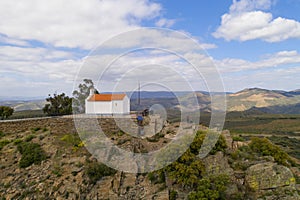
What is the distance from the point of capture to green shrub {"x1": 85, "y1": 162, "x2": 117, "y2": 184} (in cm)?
1636

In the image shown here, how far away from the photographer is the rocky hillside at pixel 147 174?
13523 mm

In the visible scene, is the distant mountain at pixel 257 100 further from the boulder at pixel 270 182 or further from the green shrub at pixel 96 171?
the green shrub at pixel 96 171

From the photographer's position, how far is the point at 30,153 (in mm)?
19109

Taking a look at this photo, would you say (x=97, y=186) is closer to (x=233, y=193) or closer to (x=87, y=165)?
(x=87, y=165)

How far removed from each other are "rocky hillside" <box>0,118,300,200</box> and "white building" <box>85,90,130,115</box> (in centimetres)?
464

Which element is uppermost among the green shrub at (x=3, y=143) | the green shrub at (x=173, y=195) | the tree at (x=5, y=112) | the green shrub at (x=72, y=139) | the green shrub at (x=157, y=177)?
the tree at (x=5, y=112)

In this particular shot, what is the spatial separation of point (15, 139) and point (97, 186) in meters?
11.0

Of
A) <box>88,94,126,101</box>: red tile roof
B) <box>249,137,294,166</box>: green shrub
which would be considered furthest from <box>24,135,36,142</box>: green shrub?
<box>249,137,294,166</box>: green shrub

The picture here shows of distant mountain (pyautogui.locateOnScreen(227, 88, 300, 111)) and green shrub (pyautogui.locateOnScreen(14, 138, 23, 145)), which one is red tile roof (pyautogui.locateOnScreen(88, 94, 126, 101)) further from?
distant mountain (pyautogui.locateOnScreen(227, 88, 300, 111))

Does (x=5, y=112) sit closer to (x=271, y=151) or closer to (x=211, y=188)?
(x=211, y=188)

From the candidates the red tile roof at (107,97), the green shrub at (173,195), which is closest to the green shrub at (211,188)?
the green shrub at (173,195)

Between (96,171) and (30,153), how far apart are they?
6.37 metres

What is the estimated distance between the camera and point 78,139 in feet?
69.3

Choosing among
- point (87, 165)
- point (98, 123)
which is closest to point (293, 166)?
point (87, 165)
